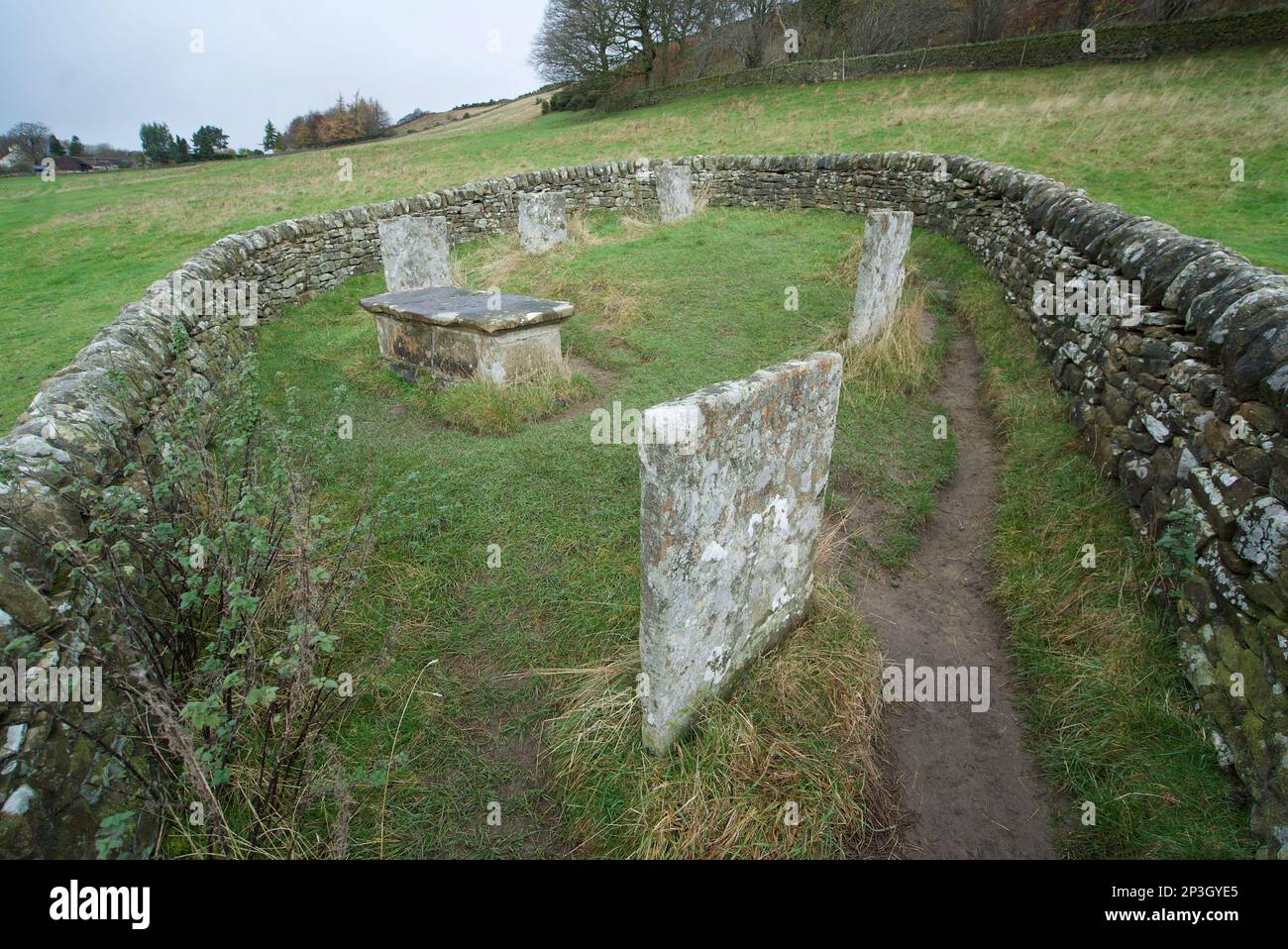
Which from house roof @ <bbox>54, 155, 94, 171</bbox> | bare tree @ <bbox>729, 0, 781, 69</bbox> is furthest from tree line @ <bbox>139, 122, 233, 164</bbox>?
bare tree @ <bbox>729, 0, 781, 69</bbox>

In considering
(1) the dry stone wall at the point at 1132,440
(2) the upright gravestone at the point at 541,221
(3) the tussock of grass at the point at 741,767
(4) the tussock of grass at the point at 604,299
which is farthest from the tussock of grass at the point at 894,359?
(2) the upright gravestone at the point at 541,221

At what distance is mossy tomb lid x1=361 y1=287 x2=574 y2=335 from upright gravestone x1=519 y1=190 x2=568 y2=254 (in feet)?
16.0

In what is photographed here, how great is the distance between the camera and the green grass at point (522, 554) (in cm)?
305

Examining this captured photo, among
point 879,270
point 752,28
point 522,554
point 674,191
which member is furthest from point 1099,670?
point 752,28

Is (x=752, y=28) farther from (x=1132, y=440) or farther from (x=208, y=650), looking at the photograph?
(x=208, y=650)

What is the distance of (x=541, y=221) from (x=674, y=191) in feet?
11.0

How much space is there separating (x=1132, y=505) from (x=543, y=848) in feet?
14.6

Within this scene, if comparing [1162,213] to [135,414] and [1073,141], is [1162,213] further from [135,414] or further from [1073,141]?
[135,414]

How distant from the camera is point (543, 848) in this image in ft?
9.51

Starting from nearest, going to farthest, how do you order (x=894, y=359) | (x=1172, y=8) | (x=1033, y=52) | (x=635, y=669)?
(x=635, y=669) → (x=894, y=359) → (x=1033, y=52) → (x=1172, y=8)

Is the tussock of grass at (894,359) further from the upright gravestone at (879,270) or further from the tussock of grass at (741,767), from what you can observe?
the tussock of grass at (741,767)

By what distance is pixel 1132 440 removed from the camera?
4.59 meters
